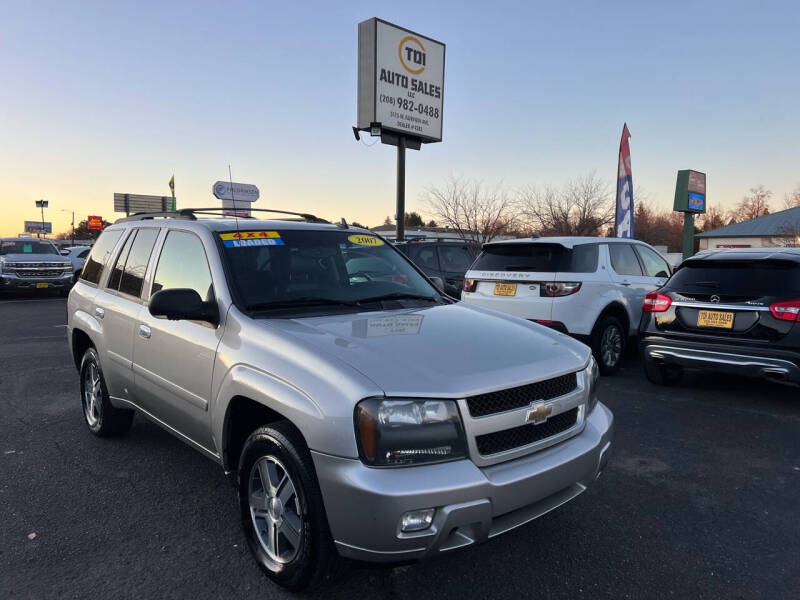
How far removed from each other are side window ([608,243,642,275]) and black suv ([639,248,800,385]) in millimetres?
1349

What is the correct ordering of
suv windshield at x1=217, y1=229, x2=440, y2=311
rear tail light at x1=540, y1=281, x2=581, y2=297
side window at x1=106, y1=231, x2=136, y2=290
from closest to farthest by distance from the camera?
suv windshield at x1=217, y1=229, x2=440, y2=311
side window at x1=106, y1=231, x2=136, y2=290
rear tail light at x1=540, y1=281, x2=581, y2=297

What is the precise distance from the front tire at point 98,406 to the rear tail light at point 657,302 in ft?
16.8

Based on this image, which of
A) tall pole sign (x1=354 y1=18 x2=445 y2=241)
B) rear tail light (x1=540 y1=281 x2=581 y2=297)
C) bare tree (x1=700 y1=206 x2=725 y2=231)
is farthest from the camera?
bare tree (x1=700 y1=206 x2=725 y2=231)

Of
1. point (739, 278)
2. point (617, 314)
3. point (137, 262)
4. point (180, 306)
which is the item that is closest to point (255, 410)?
point (180, 306)

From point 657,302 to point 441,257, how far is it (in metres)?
4.99

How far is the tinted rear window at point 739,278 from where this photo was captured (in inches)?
206

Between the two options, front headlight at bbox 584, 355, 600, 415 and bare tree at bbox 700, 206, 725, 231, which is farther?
bare tree at bbox 700, 206, 725, 231

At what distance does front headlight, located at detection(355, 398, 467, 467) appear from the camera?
2.21m

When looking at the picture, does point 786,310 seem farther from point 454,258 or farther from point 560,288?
point 454,258

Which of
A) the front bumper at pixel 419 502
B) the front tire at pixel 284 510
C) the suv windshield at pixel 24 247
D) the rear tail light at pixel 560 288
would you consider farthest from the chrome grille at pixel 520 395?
the suv windshield at pixel 24 247

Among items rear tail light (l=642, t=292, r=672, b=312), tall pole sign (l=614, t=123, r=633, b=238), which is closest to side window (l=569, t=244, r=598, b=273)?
rear tail light (l=642, t=292, r=672, b=312)

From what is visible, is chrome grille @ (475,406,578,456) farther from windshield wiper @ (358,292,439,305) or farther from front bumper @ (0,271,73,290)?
front bumper @ (0,271,73,290)

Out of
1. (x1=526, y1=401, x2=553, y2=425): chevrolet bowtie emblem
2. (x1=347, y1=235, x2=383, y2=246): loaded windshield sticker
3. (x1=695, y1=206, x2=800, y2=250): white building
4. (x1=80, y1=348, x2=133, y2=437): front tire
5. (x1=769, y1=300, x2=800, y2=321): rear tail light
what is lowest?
(x1=80, y1=348, x2=133, y2=437): front tire

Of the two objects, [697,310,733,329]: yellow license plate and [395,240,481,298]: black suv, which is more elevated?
[395,240,481,298]: black suv
